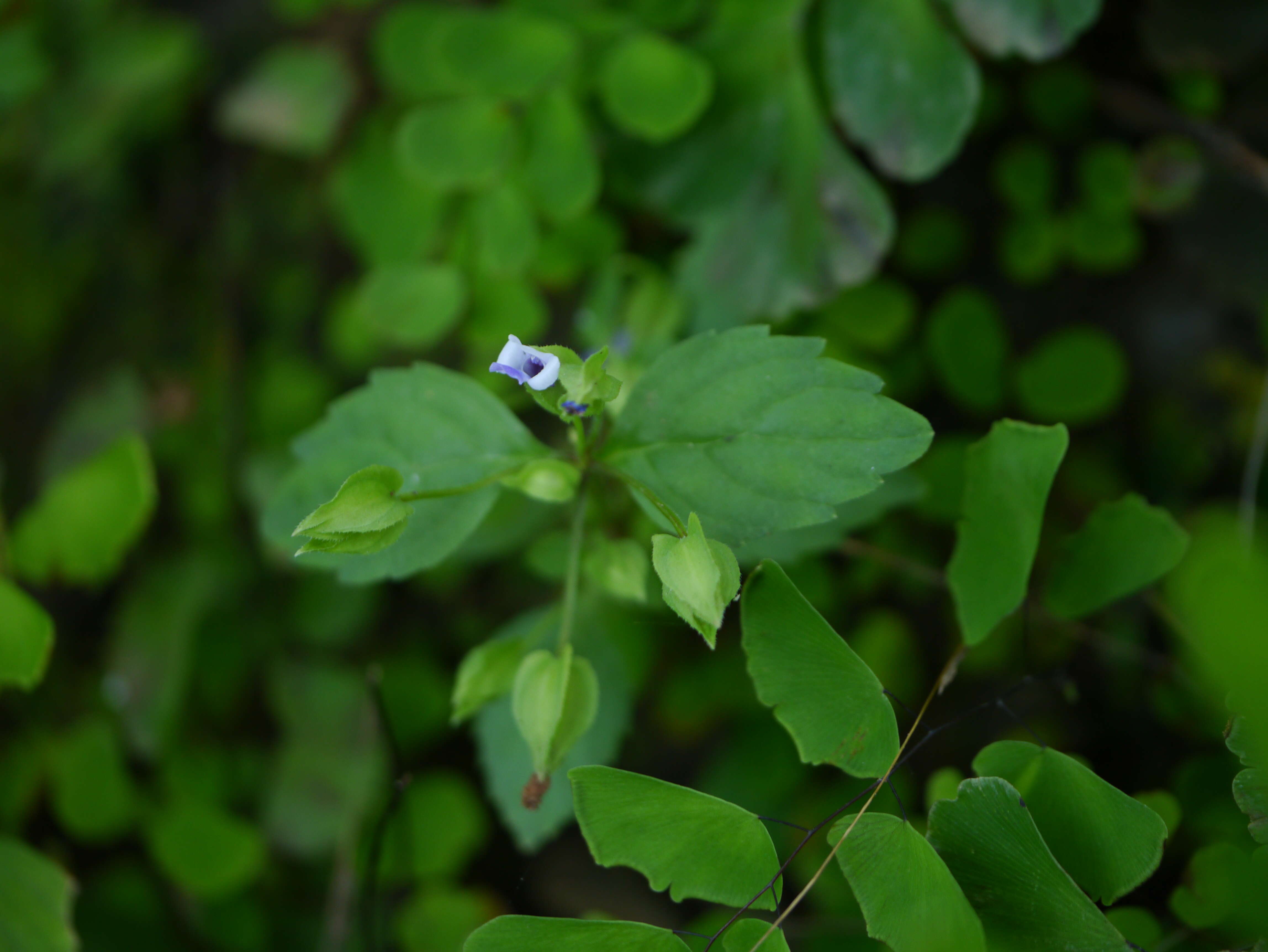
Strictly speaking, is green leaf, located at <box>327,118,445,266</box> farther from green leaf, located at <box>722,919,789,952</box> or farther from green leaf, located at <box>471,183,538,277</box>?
green leaf, located at <box>722,919,789,952</box>

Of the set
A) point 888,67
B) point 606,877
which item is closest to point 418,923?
point 606,877

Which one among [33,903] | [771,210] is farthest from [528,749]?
[771,210]

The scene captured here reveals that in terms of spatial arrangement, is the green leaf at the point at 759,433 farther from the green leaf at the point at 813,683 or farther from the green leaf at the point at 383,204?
the green leaf at the point at 383,204

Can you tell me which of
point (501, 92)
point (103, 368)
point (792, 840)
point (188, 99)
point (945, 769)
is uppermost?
point (501, 92)

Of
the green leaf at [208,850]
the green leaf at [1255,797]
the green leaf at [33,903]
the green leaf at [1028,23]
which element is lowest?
the green leaf at [208,850]

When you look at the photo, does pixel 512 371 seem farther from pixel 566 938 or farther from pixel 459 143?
pixel 459 143

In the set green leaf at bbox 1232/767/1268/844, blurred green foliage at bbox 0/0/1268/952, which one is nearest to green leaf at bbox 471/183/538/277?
blurred green foliage at bbox 0/0/1268/952

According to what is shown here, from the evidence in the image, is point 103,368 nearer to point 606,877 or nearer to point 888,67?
point 606,877

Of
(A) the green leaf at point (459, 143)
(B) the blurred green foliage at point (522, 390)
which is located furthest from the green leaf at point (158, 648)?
(A) the green leaf at point (459, 143)
